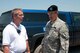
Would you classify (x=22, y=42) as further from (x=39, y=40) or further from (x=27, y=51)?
(x=39, y=40)

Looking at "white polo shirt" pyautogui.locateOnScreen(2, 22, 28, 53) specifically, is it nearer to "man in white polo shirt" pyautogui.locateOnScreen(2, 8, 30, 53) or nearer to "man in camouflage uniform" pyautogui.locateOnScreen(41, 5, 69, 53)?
"man in white polo shirt" pyautogui.locateOnScreen(2, 8, 30, 53)

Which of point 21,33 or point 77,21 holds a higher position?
point 21,33

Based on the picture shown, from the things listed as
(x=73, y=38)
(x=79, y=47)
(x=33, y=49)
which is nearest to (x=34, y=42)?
(x=33, y=49)

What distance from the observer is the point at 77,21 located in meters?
10.0

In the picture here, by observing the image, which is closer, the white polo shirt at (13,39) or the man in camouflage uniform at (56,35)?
the white polo shirt at (13,39)

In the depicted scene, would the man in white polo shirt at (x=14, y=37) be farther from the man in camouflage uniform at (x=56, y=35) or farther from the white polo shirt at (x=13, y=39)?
the man in camouflage uniform at (x=56, y=35)

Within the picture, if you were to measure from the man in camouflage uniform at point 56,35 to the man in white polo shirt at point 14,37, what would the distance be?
0.56 m

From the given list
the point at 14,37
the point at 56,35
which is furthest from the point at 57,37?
the point at 14,37

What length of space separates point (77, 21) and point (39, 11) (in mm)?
2134

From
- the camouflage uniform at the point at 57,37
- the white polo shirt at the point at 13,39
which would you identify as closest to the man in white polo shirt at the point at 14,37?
the white polo shirt at the point at 13,39

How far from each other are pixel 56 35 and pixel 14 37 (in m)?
0.79

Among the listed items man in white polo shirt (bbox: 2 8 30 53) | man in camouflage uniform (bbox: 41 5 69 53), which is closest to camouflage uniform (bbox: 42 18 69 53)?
man in camouflage uniform (bbox: 41 5 69 53)

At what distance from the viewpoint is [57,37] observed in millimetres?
3930

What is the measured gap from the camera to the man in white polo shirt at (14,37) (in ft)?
11.5
